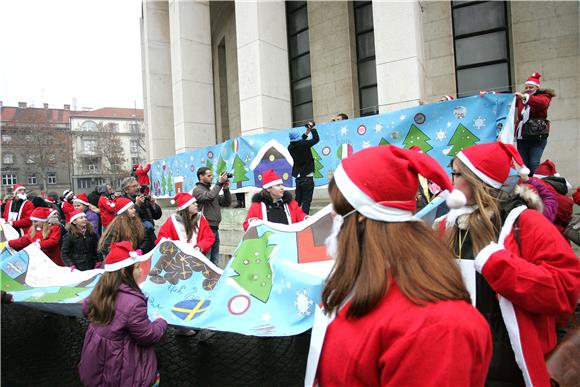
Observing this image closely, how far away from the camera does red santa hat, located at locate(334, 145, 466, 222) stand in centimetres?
135

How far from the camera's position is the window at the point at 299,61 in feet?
55.6

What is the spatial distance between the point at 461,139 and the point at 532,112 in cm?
109

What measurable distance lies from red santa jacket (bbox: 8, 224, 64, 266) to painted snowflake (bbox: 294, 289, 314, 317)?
526 cm

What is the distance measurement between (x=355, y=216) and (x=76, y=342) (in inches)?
232

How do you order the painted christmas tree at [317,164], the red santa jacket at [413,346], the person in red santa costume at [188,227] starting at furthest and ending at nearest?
the painted christmas tree at [317,164] < the person in red santa costume at [188,227] < the red santa jacket at [413,346]

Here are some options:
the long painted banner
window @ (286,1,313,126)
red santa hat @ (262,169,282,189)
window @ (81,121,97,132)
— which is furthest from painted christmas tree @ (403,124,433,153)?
window @ (81,121,97,132)

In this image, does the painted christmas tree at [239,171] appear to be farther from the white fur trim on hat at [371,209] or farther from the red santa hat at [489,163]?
the white fur trim on hat at [371,209]

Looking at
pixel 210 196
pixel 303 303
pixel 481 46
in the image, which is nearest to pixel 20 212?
pixel 210 196

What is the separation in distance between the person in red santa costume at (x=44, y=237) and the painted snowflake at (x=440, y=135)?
6783mm

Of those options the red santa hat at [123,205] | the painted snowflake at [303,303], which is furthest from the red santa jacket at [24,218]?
the painted snowflake at [303,303]

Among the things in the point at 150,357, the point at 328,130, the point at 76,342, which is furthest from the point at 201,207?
the point at 150,357

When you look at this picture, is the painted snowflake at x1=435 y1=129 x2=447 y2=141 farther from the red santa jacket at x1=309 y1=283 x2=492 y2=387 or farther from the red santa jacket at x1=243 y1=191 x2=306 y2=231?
the red santa jacket at x1=309 y1=283 x2=492 y2=387

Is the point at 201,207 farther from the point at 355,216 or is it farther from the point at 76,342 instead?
the point at 355,216

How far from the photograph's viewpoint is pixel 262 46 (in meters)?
12.4
